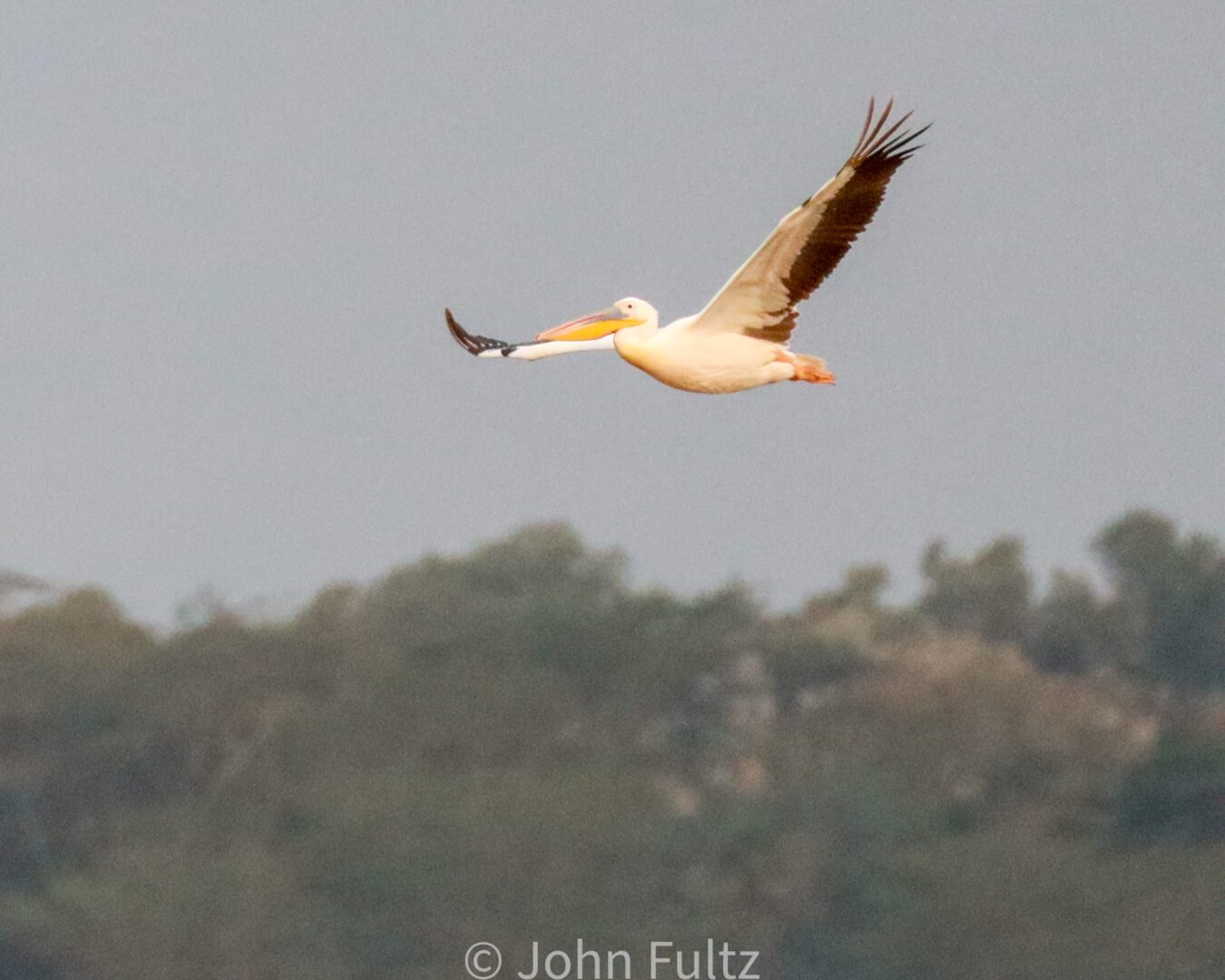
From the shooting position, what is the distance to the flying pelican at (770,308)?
10.7 meters

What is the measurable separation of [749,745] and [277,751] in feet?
19.5

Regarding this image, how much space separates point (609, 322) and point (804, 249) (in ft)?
3.42

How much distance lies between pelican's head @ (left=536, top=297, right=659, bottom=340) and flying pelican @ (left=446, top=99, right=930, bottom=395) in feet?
0.52

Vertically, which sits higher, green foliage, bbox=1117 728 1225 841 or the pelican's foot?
green foliage, bbox=1117 728 1225 841

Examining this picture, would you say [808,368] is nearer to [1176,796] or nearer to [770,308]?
[770,308]

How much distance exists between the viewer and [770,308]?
1109cm

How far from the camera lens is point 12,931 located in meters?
30.9

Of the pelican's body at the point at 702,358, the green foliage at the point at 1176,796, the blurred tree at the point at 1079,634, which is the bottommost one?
the pelican's body at the point at 702,358

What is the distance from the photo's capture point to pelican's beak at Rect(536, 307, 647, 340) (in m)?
11.5

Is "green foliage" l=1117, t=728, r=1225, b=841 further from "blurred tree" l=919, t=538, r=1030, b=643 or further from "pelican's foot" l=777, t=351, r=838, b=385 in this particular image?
"pelican's foot" l=777, t=351, r=838, b=385

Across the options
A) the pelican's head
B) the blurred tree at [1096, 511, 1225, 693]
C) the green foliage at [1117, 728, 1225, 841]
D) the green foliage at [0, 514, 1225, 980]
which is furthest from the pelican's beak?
the blurred tree at [1096, 511, 1225, 693]

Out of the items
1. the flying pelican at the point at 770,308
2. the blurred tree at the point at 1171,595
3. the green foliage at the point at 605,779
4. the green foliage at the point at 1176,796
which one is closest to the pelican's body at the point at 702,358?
the flying pelican at the point at 770,308

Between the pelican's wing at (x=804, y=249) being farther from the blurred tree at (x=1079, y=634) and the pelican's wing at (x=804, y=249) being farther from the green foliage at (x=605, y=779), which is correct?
the blurred tree at (x=1079, y=634)

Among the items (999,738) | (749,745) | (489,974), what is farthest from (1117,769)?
(489,974)
